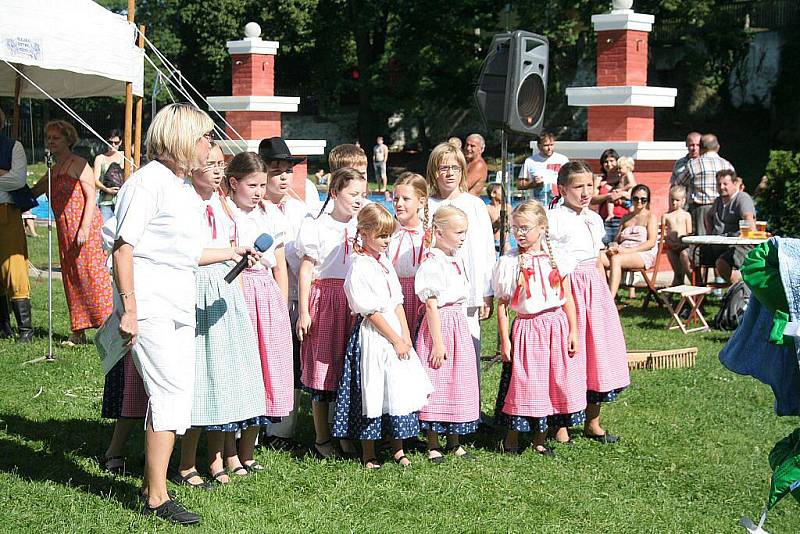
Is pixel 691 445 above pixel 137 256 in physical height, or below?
below

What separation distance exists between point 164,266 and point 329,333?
1520mm

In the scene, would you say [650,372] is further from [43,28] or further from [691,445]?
[43,28]

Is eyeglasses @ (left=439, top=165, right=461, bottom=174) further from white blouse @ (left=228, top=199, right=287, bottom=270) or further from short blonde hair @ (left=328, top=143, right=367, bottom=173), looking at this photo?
white blouse @ (left=228, top=199, right=287, bottom=270)

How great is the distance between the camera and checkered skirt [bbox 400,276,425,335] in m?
6.10

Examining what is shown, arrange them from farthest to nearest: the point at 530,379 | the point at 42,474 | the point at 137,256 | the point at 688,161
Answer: the point at 688,161
the point at 530,379
the point at 42,474
the point at 137,256

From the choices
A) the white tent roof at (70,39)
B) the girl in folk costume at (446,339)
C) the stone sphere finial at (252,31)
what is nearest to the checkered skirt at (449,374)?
the girl in folk costume at (446,339)

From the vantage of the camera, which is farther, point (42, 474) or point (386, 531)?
point (42, 474)

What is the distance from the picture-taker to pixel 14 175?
27.9 feet

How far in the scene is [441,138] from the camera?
43.7 m

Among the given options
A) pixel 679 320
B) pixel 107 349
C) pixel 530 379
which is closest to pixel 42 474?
pixel 107 349

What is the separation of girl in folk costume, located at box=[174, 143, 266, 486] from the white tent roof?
347cm

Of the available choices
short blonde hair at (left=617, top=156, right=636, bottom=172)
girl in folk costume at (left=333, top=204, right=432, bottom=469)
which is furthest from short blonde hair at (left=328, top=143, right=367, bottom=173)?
short blonde hair at (left=617, top=156, right=636, bottom=172)

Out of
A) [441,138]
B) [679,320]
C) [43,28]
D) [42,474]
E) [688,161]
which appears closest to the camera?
[42,474]

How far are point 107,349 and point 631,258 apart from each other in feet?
23.8
